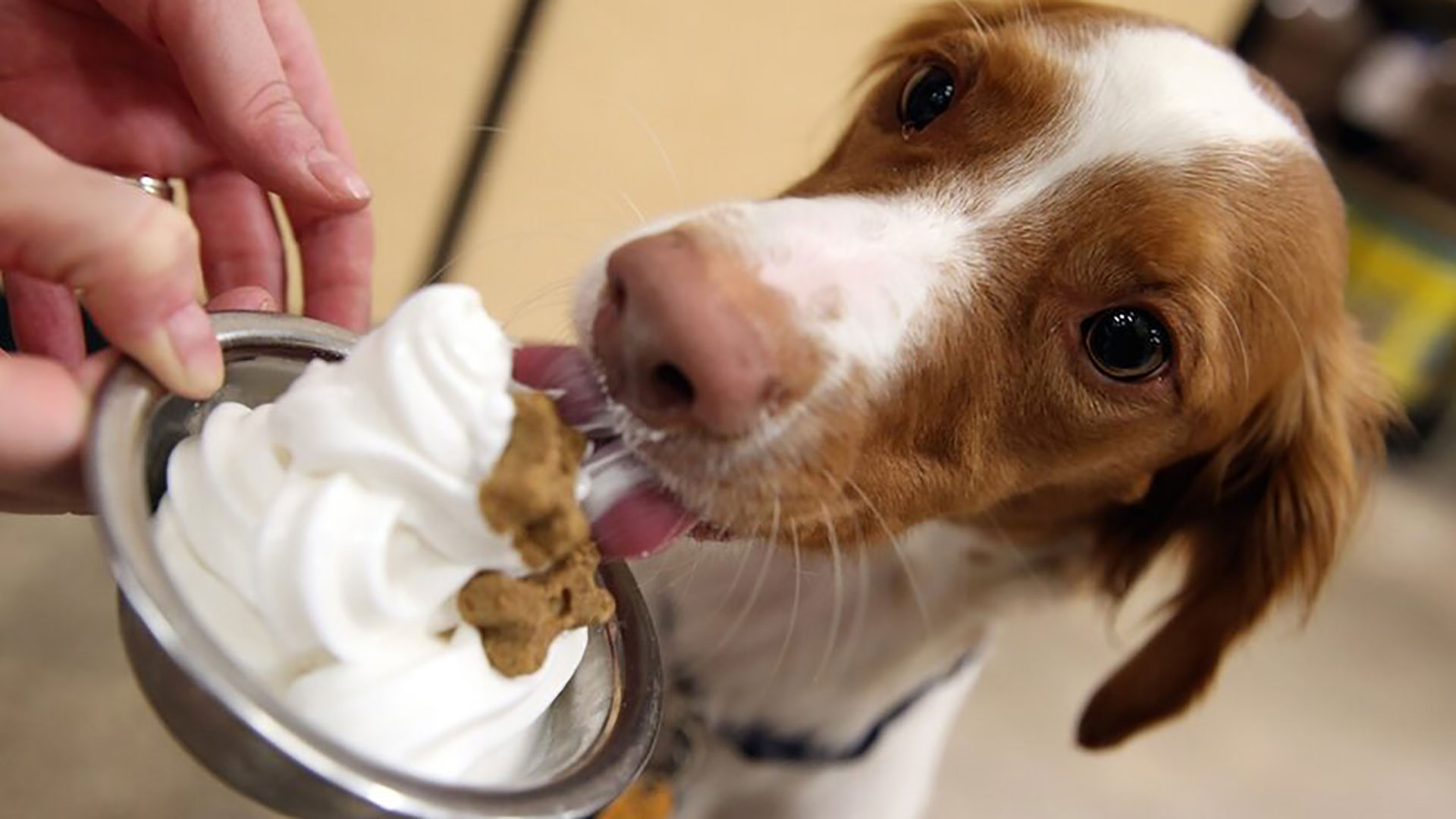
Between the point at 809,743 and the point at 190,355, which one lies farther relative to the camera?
the point at 809,743

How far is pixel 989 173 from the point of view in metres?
1.06

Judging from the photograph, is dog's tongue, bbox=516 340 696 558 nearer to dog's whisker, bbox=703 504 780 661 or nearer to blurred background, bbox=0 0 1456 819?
blurred background, bbox=0 0 1456 819

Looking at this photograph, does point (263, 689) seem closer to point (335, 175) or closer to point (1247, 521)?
point (335, 175)

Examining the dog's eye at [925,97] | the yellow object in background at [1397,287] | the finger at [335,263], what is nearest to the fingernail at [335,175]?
the finger at [335,263]

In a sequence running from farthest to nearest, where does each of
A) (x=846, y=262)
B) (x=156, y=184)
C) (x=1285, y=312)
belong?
1. (x=1285, y=312)
2. (x=156, y=184)
3. (x=846, y=262)

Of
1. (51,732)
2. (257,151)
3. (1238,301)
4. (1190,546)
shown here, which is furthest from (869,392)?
(51,732)

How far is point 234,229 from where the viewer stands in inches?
43.2

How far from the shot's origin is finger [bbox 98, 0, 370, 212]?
36.0 inches

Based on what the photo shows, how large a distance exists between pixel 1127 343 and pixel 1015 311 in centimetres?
10

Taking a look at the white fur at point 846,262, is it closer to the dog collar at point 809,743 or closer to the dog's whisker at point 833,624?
the dog's whisker at point 833,624

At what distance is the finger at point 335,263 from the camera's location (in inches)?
43.2

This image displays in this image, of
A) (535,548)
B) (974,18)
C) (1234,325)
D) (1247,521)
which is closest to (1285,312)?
(1234,325)

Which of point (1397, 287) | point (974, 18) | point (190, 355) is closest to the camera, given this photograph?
point (190, 355)

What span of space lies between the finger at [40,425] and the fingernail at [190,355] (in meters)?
0.05
